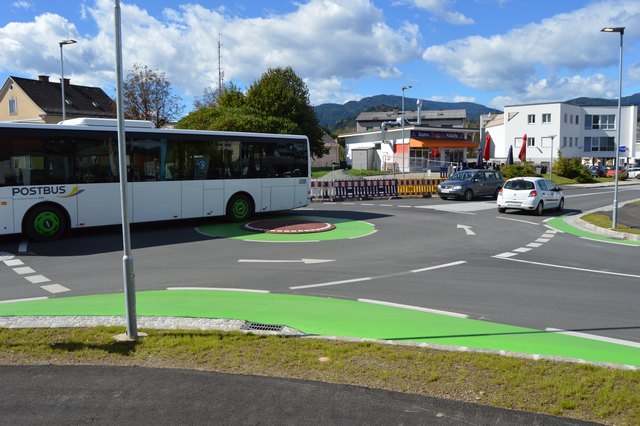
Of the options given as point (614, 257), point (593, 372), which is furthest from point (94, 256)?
point (614, 257)

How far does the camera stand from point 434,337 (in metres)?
6.72

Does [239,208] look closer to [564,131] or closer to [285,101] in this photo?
[285,101]

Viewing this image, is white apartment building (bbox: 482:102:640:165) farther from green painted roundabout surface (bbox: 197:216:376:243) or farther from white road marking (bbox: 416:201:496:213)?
green painted roundabout surface (bbox: 197:216:376:243)

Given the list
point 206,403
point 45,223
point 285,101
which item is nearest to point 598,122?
point 285,101

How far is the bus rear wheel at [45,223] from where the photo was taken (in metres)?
14.1

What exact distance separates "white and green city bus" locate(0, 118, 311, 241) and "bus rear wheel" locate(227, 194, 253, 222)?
0.03 m

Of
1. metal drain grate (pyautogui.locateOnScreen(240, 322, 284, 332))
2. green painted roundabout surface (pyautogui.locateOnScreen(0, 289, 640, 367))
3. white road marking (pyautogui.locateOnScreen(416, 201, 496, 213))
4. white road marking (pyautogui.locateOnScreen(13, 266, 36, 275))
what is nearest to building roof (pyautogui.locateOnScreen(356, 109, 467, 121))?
white road marking (pyautogui.locateOnScreen(416, 201, 496, 213))

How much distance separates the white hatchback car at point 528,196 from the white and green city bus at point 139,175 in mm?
9039

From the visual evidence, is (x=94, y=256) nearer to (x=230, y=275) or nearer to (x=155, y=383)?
(x=230, y=275)

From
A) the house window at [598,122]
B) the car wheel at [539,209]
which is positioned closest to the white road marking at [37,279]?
the car wheel at [539,209]

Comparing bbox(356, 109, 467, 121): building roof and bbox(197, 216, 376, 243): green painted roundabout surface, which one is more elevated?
bbox(356, 109, 467, 121): building roof

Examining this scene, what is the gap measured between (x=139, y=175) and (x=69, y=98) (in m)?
50.6

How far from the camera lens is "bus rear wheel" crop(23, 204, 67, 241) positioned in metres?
14.1

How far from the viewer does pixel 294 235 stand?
52.5 feet
